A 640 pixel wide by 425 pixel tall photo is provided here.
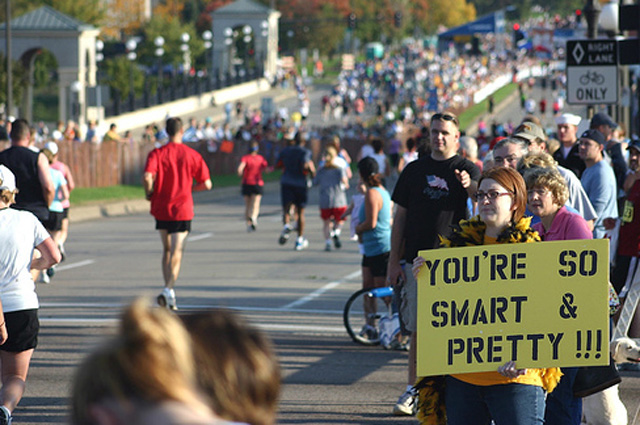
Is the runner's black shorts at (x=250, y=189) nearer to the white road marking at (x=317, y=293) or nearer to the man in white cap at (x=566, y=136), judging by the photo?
the white road marking at (x=317, y=293)

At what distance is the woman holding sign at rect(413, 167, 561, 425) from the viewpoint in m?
5.47

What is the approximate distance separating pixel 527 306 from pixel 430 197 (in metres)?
2.50

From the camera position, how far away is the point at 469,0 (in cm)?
19588

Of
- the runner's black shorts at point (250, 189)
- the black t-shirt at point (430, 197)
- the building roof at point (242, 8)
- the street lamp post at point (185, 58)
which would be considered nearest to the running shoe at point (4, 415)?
the black t-shirt at point (430, 197)

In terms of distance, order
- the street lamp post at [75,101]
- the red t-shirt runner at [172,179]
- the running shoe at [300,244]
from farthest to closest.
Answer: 1. the street lamp post at [75,101]
2. the running shoe at [300,244]
3. the red t-shirt runner at [172,179]

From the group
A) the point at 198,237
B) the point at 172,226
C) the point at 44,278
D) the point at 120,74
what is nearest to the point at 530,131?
the point at 172,226

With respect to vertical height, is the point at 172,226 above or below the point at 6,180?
below

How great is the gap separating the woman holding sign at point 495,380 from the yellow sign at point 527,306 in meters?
0.09

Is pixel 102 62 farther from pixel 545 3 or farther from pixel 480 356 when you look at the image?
pixel 545 3

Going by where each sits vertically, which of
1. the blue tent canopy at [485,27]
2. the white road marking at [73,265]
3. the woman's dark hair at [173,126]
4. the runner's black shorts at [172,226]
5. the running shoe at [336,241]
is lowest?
the white road marking at [73,265]

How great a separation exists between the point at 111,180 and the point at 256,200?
1341 centimetres

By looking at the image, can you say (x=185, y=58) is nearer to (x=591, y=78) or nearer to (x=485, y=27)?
(x=485, y=27)

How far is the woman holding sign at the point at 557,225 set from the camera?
6258 mm

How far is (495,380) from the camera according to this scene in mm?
5562
